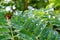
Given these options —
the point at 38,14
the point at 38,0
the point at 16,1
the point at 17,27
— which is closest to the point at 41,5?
the point at 38,0

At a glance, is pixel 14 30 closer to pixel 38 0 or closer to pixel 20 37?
pixel 20 37

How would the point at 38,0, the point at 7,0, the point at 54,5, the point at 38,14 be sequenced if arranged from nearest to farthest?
the point at 38,14 < the point at 54,5 < the point at 7,0 < the point at 38,0

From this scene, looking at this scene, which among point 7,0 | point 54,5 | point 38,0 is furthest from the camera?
point 38,0

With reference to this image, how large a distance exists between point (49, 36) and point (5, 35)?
0.21 m

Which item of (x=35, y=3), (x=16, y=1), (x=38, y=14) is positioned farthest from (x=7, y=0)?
(x=38, y=14)

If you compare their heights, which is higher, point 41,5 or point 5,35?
point 5,35

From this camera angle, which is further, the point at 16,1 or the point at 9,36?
the point at 16,1

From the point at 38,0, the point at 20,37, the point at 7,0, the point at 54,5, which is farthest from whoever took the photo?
the point at 38,0

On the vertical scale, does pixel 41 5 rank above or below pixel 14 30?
below

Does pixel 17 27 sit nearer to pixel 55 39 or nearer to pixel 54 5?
pixel 55 39

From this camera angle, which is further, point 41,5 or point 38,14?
point 41,5

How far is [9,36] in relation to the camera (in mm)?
1011

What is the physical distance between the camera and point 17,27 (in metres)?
1.06

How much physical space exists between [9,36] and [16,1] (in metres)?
1.56
